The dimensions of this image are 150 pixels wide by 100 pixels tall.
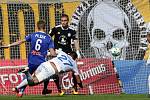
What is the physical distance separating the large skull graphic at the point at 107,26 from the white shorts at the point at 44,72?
27.5 feet

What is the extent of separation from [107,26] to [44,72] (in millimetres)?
8757

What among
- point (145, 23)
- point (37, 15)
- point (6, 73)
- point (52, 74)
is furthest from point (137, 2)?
point (52, 74)

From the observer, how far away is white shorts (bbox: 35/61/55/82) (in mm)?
13093

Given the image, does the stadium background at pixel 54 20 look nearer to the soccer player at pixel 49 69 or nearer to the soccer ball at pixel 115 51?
the soccer ball at pixel 115 51

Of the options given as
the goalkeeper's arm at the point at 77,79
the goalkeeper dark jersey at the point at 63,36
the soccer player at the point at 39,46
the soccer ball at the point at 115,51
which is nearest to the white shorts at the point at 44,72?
the soccer player at the point at 39,46

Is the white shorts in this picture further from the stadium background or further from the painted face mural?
the painted face mural

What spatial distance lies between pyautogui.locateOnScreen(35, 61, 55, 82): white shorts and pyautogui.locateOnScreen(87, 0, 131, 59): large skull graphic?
8378mm

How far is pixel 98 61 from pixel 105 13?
4101mm

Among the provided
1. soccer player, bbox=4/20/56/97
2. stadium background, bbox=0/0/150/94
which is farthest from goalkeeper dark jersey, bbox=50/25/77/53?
stadium background, bbox=0/0/150/94

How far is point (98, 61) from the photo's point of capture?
1797 cm

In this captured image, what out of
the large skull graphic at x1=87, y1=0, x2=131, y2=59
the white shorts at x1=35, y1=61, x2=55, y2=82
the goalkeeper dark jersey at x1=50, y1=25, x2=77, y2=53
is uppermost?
the large skull graphic at x1=87, y1=0, x2=131, y2=59

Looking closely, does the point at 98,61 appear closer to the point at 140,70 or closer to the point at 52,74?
the point at 140,70

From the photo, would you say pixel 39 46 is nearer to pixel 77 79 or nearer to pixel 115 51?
pixel 77 79

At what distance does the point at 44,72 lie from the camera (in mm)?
13125
